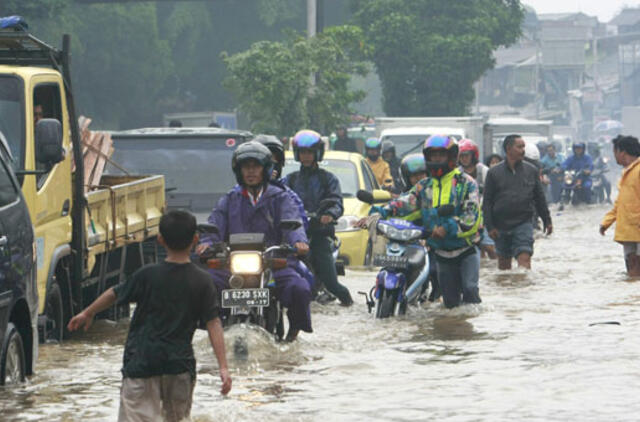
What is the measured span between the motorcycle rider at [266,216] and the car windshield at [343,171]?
788cm

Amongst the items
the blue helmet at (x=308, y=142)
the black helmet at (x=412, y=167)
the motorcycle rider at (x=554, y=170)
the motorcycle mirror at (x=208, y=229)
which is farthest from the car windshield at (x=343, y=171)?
the motorcycle rider at (x=554, y=170)

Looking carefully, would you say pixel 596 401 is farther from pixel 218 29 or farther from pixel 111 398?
pixel 218 29

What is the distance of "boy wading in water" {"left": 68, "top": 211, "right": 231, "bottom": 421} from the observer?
6.53 metres

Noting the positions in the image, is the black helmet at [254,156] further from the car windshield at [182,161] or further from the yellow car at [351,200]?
the yellow car at [351,200]

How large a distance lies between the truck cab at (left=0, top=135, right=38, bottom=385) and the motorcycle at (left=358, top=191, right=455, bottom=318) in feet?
13.1

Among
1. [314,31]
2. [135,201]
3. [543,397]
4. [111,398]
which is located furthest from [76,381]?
[314,31]

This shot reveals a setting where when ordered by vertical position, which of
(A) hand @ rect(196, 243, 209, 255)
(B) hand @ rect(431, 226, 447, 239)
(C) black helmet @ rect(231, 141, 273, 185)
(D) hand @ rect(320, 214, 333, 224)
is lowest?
(B) hand @ rect(431, 226, 447, 239)

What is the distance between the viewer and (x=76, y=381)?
9422 millimetres

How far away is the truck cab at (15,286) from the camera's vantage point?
26.0 feet

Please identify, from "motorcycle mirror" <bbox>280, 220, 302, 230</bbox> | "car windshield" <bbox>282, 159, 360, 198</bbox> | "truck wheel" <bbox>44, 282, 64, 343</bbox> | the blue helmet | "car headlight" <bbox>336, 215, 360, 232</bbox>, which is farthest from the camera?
"car windshield" <bbox>282, 159, 360, 198</bbox>

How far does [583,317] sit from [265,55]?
61.1 ft

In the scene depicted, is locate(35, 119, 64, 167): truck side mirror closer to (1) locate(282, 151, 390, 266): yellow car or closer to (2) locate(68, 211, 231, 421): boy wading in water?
(2) locate(68, 211, 231, 421): boy wading in water

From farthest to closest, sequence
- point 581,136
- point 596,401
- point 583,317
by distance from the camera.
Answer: point 581,136 → point 583,317 → point 596,401

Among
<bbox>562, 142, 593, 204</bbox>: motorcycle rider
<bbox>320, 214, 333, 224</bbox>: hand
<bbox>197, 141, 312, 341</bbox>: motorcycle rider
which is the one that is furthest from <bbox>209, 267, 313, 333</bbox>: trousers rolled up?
<bbox>562, 142, 593, 204</bbox>: motorcycle rider
